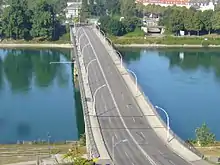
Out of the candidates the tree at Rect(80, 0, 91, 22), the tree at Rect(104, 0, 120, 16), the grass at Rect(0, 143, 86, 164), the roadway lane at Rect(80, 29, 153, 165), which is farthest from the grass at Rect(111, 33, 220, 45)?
the grass at Rect(0, 143, 86, 164)

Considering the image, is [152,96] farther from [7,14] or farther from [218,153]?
[7,14]

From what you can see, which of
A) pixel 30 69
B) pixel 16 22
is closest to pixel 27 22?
pixel 16 22

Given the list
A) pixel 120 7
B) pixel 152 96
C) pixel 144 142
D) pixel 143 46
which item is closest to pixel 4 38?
pixel 143 46

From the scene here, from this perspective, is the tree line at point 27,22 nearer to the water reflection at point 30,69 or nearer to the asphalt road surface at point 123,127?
the water reflection at point 30,69

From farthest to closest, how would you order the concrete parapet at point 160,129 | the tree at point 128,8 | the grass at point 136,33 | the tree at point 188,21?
the tree at point 128,8 → the grass at point 136,33 → the tree at point 188,21 → the concrete parapet at point 160,129

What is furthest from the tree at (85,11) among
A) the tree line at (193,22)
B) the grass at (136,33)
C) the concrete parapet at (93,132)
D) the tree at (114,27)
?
the concrete parapet at (93,132)

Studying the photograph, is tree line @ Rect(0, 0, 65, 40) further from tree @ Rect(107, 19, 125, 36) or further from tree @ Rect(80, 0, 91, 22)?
tree @ Rect(80, 0, 91, 22)
